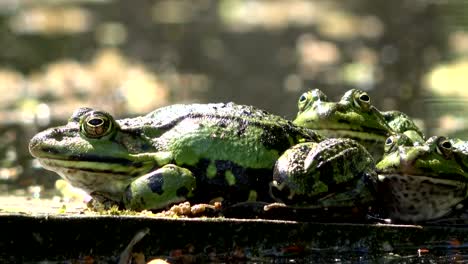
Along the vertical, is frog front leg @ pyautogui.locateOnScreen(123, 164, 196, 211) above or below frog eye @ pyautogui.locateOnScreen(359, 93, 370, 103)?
below

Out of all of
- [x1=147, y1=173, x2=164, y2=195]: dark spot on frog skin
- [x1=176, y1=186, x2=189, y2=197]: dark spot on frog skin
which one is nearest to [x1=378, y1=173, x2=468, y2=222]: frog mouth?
[x1=176, y1=186, x2=189, y2=197]: dark spot on frog skin

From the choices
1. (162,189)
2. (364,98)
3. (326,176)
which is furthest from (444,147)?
(162,189)

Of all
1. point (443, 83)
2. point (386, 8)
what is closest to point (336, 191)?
point (443, 83)

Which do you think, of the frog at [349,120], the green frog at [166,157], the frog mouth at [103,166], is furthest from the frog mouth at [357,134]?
the frog mouth at [103,166]

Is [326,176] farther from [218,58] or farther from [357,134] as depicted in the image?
[218,58]

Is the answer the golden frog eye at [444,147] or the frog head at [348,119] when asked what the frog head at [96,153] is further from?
the golden frog eye at [444,147]

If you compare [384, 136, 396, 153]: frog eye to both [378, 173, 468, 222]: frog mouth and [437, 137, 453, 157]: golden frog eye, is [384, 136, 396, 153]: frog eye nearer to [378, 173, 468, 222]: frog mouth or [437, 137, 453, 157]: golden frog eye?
[378, 173, 468, 222]: frog mouth
